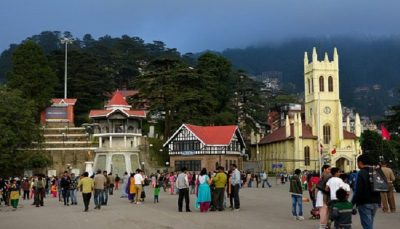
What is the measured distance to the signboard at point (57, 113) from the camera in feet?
251

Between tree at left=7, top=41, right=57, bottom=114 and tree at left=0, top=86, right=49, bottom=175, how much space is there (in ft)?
66.7

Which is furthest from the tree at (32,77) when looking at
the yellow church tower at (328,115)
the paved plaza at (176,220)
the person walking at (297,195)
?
the person walking at (297,195)

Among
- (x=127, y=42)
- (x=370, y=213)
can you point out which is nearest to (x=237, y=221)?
(x=370, y=213)

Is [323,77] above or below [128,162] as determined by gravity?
above

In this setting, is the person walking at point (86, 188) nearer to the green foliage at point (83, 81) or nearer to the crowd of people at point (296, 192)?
the crowd of people at point (296, 192)

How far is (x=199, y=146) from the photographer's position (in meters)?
67.8

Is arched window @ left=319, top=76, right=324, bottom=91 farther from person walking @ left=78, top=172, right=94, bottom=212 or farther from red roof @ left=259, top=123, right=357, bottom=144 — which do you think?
person walking @ left=78, top=172, right=94, bottom=212

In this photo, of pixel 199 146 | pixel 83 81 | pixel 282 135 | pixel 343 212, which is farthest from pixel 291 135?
pixel 343 212

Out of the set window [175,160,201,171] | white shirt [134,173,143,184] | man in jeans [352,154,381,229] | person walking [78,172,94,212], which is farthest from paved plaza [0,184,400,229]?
window [175,160,201,171]

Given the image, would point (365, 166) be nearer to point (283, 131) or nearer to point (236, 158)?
point (236, 158)

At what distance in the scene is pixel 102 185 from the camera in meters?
24.0

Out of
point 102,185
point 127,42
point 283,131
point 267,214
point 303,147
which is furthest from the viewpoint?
point 127,42

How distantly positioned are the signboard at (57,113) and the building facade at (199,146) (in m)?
15.8

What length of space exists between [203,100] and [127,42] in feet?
304
